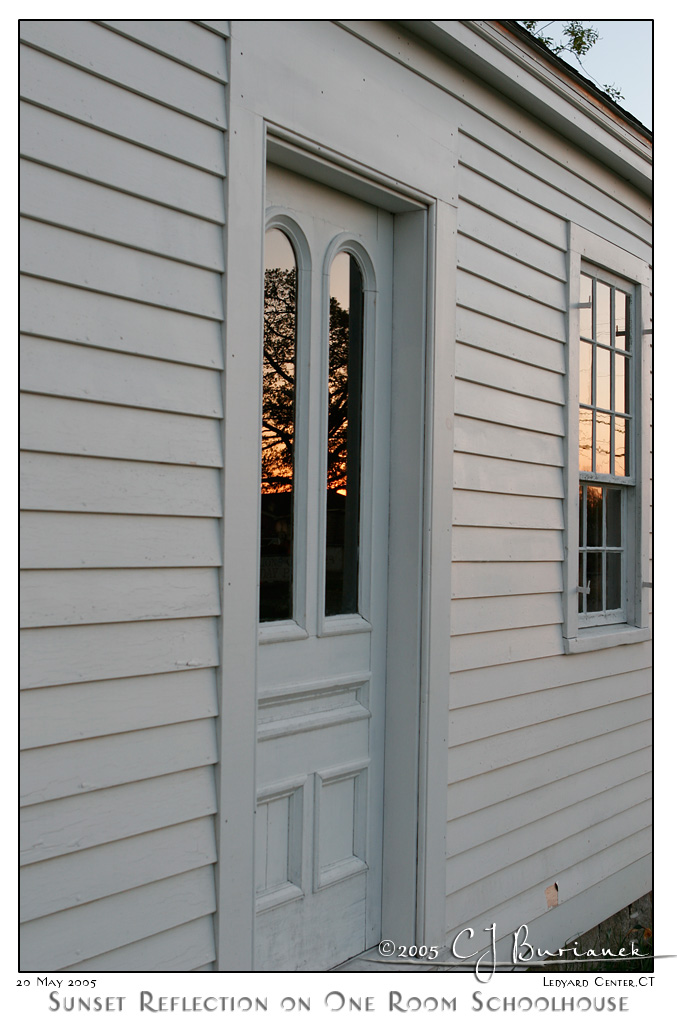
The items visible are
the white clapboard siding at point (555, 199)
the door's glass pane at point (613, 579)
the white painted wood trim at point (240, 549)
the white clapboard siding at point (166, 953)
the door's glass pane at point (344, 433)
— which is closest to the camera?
the white clapboard siding at point (166, 953)

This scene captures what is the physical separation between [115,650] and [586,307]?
3237mm

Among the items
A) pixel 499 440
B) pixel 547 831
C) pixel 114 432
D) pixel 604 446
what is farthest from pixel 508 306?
pixel 547 831

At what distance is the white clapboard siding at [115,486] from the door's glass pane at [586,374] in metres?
2.67

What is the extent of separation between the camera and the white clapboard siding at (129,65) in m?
2.06

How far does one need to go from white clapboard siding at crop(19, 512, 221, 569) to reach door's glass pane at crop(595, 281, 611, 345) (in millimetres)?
2959

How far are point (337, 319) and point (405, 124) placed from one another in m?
0.75

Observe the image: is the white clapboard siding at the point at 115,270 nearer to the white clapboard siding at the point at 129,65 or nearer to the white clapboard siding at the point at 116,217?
the white clapboard siding at the point at 116,217

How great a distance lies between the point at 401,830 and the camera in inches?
125

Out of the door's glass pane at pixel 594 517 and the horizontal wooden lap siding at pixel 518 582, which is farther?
the door's glass pane at pixel 594 517

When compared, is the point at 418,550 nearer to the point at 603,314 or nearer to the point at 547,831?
the point at 547,831

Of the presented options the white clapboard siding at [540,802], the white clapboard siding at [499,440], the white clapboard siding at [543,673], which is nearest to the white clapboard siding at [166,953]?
the white clapboard siding at [540,802]

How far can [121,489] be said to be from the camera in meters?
2.21

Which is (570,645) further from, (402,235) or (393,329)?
(402,235)
